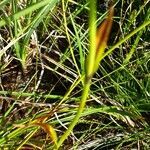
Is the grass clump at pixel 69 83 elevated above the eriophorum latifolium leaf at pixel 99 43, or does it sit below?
below

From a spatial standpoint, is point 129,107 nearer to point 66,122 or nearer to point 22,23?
point 66,122

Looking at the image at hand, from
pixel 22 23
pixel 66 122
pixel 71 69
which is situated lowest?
pixel 66 122

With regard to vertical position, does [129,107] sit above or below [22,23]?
below

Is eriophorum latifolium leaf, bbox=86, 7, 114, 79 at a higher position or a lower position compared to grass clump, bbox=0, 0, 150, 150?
higher

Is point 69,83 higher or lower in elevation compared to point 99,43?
lower

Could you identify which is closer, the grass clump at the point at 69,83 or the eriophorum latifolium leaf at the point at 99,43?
the eriophorum latifolium leaf at the point at 99,43

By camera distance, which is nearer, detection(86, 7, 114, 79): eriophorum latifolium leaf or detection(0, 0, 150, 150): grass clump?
detection(86, 7, 114, 79): eriophorum latifolium leaf

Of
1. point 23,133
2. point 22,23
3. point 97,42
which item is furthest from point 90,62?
point 22,23

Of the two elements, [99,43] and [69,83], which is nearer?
[99,43]
